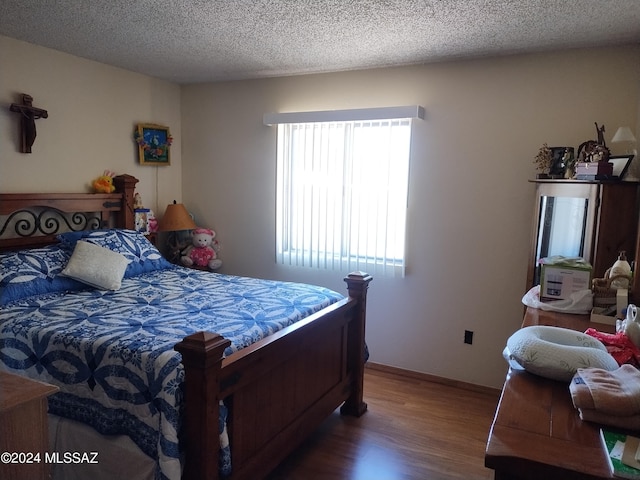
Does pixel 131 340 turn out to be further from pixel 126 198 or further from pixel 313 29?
pixel 126 198

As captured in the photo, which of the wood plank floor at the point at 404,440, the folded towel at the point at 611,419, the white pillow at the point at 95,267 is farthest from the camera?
the white pillow at the point at 95,267

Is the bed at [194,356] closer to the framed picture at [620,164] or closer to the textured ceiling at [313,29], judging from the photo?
the textured ceiling at [313,29]

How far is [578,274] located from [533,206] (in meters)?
0.94

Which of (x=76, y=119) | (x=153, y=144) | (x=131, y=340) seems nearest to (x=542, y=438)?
(x=131, y=340)

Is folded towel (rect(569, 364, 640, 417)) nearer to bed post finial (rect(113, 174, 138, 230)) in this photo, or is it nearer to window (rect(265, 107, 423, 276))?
window (rect(265, 107, 423, 276))

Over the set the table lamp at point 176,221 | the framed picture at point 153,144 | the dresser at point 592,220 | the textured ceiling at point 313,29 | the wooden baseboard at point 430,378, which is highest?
the textured ceiling at point 313,29

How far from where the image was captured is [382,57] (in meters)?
3.23

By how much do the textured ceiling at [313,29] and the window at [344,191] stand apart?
0.50 m

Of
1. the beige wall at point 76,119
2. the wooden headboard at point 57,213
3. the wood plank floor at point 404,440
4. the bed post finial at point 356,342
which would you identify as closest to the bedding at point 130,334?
the bed post finial at point 356,342

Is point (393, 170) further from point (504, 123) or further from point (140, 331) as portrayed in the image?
point (140, 331)

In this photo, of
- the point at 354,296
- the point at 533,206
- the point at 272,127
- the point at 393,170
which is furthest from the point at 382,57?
the point at 354,296

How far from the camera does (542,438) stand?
3.45 feet

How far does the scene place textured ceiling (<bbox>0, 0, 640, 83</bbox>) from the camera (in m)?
2.36

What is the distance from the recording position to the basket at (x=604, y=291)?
83.9 inches
